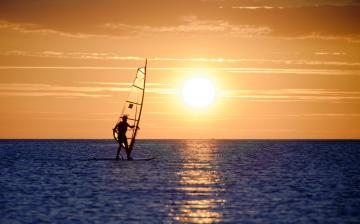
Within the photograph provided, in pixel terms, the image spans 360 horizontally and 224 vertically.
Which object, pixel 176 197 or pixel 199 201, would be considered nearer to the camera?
pixel 199 201

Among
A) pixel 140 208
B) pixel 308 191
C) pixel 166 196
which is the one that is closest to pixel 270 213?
pixel 140 208

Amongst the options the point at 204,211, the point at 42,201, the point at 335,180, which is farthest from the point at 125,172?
the point at 204,211

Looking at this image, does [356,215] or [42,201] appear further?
[42,201]

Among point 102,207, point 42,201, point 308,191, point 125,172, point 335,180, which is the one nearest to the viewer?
point 102,207

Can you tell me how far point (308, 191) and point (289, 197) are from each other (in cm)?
541

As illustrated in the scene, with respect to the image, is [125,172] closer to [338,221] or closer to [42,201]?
[42,201]

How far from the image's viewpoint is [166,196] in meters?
49.7

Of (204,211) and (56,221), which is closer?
(56,221)

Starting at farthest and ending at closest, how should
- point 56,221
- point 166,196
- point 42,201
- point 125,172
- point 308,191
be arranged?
point 125,172 < point 308,191 < point 166,196 < point 42,201 < point 56,221

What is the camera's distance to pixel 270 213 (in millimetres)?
40875

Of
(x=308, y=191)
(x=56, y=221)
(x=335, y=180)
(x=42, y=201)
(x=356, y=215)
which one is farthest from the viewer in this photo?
(x=335, y=180)

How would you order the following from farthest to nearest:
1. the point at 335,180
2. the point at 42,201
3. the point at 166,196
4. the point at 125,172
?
the point at 125,172, the point at 335,180, the point at 166,196, the point at 42,201

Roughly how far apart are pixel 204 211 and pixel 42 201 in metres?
10.4

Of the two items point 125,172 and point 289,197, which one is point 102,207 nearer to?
point 289,197
